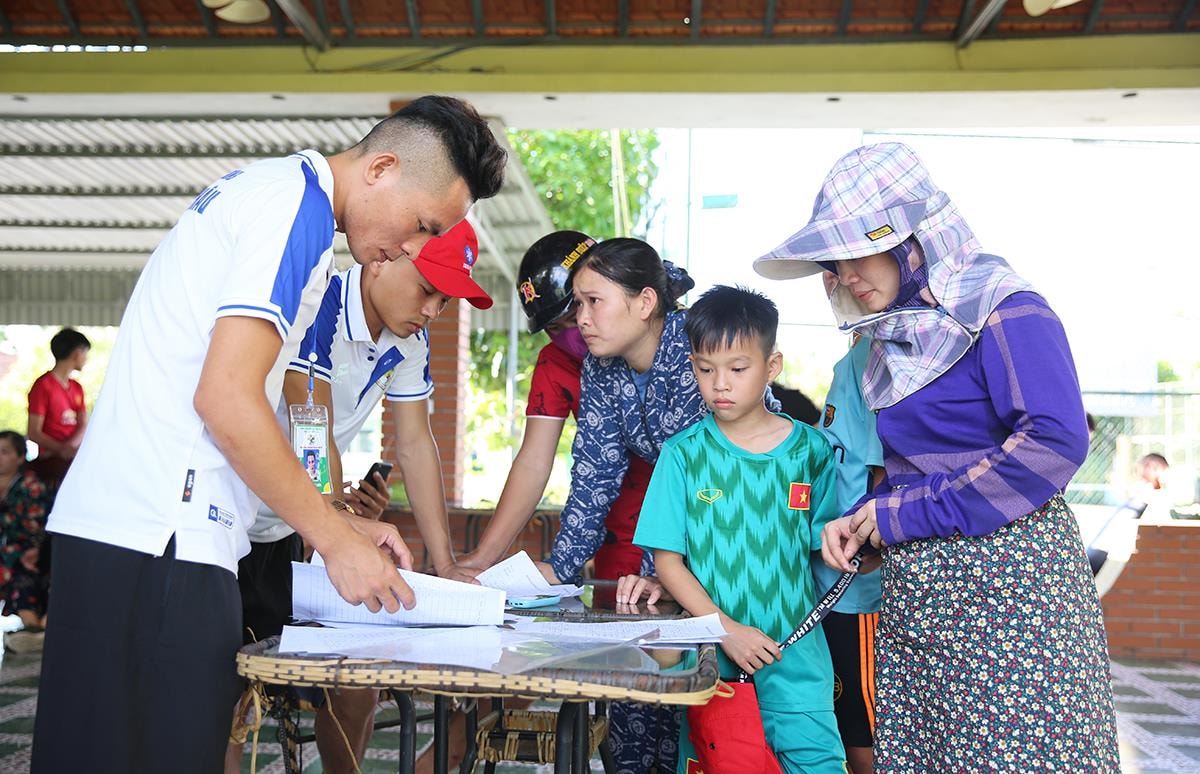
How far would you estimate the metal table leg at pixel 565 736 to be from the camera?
1.60 meters

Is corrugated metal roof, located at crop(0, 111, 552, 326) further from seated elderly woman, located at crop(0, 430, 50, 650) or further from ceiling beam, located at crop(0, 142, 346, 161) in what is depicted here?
seated elderly woman, located at crop(0, 430, 50, 650)

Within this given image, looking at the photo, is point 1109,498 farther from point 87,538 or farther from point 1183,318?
point 87,538

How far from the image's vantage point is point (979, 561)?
1.75 meters

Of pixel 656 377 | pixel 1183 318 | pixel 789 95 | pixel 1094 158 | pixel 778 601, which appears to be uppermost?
pixel 1094 158

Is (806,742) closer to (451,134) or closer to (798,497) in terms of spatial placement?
(798,497)

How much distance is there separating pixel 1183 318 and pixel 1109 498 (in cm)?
175

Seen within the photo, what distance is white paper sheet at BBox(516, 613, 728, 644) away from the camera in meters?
1.70

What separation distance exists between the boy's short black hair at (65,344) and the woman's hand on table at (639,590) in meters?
5.83

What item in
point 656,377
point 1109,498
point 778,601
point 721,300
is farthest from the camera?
point 1109,498

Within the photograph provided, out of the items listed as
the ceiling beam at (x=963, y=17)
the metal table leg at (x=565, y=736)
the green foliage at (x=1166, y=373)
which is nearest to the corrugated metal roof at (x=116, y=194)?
the ceiling beam at (x=963, y=17)

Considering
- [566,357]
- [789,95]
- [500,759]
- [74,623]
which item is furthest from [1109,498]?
[74,623]

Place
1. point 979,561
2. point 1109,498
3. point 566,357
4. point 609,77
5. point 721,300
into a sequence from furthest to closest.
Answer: point 1109,498
point 609,77
point 566,357
point 721,300
point 979,561

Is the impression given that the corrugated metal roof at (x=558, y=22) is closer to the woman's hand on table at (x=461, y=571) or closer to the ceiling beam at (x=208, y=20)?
the ceiling beam at (x=208, y=20)

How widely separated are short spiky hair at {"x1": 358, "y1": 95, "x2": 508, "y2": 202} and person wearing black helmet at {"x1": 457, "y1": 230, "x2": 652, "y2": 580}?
90cm
